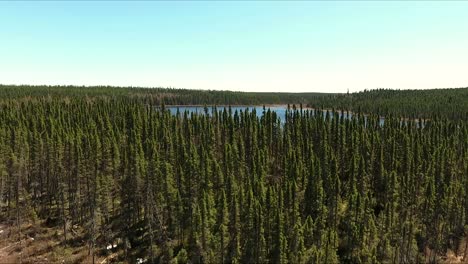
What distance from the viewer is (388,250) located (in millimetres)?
86188

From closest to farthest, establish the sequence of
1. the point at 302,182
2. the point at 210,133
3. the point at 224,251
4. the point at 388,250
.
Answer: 1. the point at 224,251
2. the point at 388,250
3. the point at 302,182
4. the point at 210,133

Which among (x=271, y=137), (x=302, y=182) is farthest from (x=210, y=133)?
(x=302, y=182)

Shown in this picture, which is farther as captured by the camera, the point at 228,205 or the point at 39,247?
the point at 228,205

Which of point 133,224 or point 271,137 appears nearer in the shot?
point 133,224

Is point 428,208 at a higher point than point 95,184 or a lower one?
lower

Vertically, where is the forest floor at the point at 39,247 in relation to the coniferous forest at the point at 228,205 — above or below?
below

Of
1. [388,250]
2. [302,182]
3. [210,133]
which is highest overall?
[210,133]

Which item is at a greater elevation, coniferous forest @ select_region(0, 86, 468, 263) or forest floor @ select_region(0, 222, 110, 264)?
coniferous forest @ select_region(0, 86, 468, 263)

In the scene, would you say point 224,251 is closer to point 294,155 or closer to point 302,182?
point 302,182

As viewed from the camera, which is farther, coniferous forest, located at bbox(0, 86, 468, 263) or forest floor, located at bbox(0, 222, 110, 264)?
forest floor, located at bbox(0, 222, 110, 264)

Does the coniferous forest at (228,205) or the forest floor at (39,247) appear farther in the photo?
the forest floor at (39,247)

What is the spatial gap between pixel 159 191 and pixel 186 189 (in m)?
7.08

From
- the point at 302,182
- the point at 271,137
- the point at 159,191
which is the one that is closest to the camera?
the point at 159,191

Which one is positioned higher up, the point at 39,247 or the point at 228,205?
the point at 228,205
